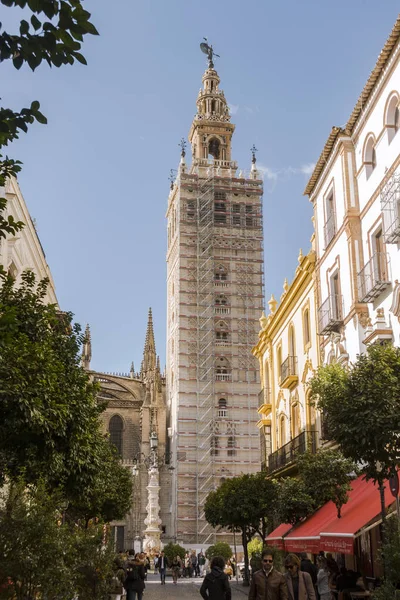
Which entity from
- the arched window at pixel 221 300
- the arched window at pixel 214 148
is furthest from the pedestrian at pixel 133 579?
the arched window at pixel 214 148

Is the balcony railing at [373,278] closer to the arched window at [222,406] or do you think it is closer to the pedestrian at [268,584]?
the pedestrian at [268,584]

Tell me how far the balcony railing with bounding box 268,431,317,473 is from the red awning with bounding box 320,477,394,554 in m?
5.37

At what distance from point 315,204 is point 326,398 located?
12678 millimetres

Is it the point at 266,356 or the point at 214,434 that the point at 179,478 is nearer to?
the point at 214,434

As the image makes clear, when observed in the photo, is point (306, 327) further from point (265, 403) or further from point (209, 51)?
point (209, 51)

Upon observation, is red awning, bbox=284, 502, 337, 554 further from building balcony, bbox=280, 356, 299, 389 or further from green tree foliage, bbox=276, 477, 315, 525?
building balcony, bbox=280, 356, 299, 389

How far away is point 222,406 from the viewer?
205 feet

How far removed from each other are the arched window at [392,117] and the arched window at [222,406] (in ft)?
148

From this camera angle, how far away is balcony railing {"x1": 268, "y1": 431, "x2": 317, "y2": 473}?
24828mm

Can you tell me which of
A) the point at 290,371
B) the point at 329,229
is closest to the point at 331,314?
the point at 329,229

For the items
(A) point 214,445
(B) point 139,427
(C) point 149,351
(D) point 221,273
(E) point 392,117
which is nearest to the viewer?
(E) point 392,117

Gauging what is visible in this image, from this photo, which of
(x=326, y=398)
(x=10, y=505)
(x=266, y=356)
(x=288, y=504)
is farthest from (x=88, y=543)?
(x=266, y=356)

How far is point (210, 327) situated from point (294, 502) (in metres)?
43.5

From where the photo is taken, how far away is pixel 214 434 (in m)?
60.9
